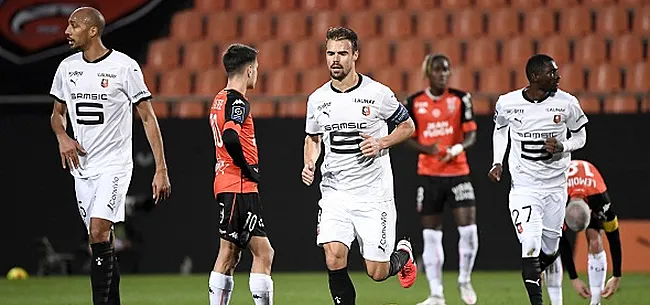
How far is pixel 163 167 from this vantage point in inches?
334

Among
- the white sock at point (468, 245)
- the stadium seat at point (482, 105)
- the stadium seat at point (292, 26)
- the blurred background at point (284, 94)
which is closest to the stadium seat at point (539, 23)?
the blurred background at point (284, 94)

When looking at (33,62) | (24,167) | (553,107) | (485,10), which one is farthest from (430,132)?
(33,62)

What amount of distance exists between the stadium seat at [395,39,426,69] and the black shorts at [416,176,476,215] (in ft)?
21.0

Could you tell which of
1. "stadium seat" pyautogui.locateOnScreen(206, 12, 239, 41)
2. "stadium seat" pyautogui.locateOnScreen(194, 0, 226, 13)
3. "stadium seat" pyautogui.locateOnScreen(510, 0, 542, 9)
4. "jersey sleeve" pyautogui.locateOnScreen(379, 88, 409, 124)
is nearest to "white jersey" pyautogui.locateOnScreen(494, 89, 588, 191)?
"jersey sleeve" pyautogui.locateOnScreen(379, 88, 409, 124)

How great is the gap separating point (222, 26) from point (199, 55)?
0.71 meters

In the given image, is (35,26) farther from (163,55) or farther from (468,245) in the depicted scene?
(468,245)

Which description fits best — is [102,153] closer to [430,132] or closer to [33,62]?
[430,132]

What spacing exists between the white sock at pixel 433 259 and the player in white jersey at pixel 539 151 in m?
1.87

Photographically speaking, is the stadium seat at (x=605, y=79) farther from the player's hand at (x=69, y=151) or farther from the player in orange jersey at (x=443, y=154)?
the player's hand at (x=69, y=151)

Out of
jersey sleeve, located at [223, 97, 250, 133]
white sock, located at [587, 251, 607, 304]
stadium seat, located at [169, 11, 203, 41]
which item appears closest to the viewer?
jersey sleeve, located at [223, 97, 250, 133]

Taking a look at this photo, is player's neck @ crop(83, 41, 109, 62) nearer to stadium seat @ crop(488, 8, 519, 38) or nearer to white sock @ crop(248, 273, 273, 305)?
white sock @ crop(248, 273, 273, 305)

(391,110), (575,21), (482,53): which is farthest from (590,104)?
(391,110)

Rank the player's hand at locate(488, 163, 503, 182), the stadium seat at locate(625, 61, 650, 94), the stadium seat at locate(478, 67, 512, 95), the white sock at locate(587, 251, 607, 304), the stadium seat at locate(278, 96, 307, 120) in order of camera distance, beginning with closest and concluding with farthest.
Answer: the player's hand at locate(488, 163, 503, 182), the white sock at locate(587, 251, 607, 304), the stadium seat at locate(278, 96, 307, 120), the stadium seat at locate(625, 61, 650, 94), the stadium seat at locate(478, 67, 512, 95)

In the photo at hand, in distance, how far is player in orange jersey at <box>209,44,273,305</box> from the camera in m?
8.37
